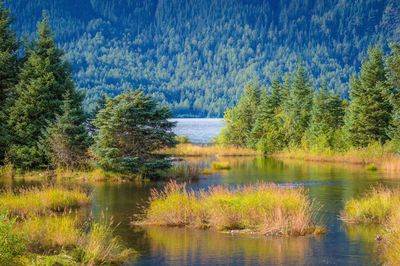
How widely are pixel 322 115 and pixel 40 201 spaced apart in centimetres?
5492

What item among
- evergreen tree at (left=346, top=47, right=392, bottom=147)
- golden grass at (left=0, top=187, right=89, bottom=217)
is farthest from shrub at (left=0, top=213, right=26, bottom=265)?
evergreen tree at (left=346, top=47, right=392, bottom=147)

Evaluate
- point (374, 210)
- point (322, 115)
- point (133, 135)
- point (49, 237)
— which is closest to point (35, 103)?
point (133, 135)

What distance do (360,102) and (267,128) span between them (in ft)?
81.5

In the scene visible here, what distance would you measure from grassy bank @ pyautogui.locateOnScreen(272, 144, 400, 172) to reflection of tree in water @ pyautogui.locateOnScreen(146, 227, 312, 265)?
117 ft

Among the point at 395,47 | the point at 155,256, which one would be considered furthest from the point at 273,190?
the point at 395,47

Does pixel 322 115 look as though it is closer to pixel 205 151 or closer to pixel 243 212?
pixel 205 151

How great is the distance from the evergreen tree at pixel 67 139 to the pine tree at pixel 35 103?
105 cm

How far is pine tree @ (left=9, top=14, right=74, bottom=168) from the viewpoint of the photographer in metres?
52.6

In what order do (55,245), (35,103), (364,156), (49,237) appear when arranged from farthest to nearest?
(364,156)
(35,103)
(49,237)
(55,245)

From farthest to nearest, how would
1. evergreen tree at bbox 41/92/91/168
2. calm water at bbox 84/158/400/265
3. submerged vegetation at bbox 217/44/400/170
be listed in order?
submerged vegetation at bbox 217/44/400/170
evergreen tree at bbox 41/92/91/168
calm water at bbox 84/158/400/265

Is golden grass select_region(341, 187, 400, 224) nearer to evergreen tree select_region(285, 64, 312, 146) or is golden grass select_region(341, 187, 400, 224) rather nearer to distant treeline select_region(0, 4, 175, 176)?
distant treeline select_region(0, 4, 175, 176)

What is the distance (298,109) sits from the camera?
9138 centimetres

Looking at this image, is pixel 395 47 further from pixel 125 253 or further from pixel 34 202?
pixel 125 253

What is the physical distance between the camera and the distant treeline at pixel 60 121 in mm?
49031
